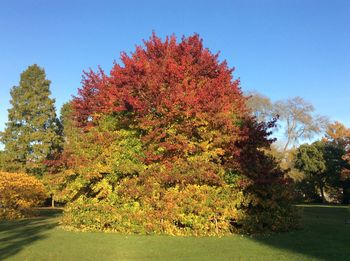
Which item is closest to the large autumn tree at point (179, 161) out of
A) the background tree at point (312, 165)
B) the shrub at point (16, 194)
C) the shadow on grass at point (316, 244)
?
the shadow on grass at point (316, 244)

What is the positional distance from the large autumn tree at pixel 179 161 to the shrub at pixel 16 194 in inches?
247

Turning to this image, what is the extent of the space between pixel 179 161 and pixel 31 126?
29181 millimetres

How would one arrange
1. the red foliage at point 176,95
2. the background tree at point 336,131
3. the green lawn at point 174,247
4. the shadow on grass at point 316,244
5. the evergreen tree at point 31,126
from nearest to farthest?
1. the shadow on grass at point 316,244
2. the green lawn at point 174,247
3. the red foliage at point 176,95
4. the evergreen tree at point 31,126
5. the background tree at point 336,131

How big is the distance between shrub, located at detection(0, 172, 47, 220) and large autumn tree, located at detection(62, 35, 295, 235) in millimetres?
6284

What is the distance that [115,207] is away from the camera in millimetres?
14383

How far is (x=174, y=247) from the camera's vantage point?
9.98m

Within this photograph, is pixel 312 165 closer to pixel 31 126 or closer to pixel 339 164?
pixel 339 164

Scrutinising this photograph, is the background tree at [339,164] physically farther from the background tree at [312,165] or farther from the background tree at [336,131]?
the background tree at [336,131]

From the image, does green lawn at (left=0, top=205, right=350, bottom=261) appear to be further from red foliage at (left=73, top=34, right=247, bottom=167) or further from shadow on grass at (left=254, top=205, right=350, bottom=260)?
red foliage at (left=73, top=34, right=247, bottom=167)

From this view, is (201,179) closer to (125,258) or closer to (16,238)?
(125,258)

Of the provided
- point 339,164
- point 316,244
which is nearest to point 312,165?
point 339,164

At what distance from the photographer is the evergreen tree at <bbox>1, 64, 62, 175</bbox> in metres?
37.5

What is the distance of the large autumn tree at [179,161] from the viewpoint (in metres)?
13.1

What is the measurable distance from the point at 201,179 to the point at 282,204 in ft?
10.2
